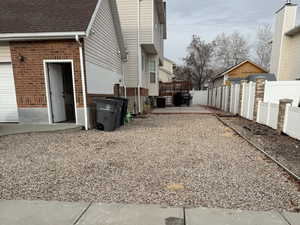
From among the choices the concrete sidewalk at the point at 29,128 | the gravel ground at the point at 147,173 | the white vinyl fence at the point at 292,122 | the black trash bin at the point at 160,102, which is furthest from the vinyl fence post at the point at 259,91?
the black trash bin at the point at 160,102

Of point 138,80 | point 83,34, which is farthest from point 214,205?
point 138,80

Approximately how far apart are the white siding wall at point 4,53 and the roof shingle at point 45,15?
1.68ft

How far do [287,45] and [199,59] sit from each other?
27.0 meters

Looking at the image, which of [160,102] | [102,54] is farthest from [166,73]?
[102,54]

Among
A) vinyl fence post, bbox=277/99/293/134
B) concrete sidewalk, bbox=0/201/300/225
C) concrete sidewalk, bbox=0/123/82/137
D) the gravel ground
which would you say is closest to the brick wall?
concrete sidewalk, bbox=0/123/82/137

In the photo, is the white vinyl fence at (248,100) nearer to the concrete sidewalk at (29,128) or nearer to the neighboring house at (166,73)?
the concrete sidewalk at (29,128)

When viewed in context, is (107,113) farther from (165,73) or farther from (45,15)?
(165,73)

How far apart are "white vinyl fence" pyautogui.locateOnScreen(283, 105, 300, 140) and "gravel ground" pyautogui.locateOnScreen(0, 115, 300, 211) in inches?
57.5

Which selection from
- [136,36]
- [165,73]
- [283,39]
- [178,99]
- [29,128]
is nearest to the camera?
[29,128]

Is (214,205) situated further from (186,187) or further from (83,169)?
(83,169)

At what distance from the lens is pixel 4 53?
7.18 meters

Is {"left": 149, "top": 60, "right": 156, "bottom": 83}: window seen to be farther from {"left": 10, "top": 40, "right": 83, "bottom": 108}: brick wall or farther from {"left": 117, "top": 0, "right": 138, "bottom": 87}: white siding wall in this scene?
{"left": 10, "top": 40, "right": 83, "bottom": 108}: brick wall

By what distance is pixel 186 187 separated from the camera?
3088 millimetres

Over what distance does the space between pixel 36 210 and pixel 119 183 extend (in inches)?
46.5
